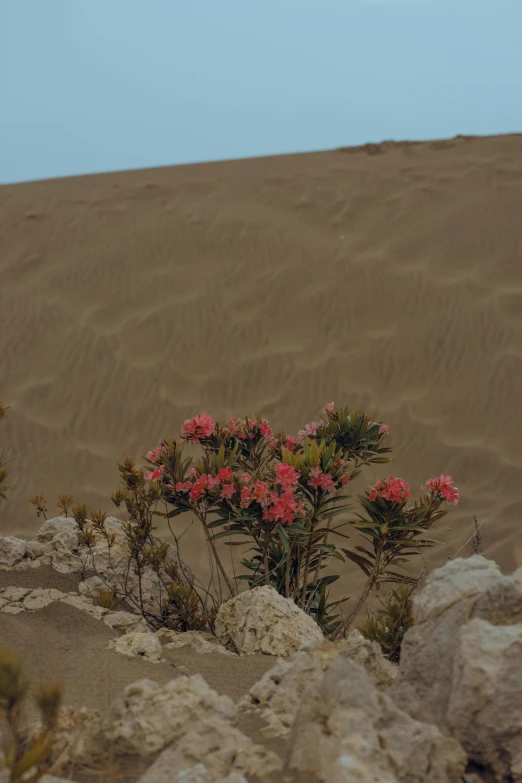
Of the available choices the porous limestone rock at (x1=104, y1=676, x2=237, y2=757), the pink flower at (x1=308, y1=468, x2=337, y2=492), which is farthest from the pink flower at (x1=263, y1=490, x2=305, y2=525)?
the porous limestone rock at (x1=104, y1=676, x2=237, y2=757)

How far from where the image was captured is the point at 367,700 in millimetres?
1450

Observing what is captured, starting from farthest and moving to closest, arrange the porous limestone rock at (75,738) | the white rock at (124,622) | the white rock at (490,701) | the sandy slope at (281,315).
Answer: the sandy slope at (281,315), the white rock at (124,622), the porous limestone rock at (75,738), the white rock at (490,701)

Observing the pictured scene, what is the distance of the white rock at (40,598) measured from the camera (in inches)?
114

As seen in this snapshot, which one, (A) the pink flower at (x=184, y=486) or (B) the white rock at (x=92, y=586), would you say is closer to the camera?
(A) the pink flower at (x=184, y=486)

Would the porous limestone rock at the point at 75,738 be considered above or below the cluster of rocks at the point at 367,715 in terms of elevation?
below

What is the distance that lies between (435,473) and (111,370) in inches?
166

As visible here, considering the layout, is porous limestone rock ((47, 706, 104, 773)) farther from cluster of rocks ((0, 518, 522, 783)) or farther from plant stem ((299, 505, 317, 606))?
plant stem ((299, 505, 317, 606))

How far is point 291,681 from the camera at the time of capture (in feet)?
5.95

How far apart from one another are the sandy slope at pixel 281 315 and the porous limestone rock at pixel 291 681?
4.44 meters

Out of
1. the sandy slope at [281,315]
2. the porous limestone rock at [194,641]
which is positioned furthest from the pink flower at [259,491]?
the sandy slope at [281,315]

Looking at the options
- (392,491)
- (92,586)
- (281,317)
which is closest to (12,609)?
(92,586)

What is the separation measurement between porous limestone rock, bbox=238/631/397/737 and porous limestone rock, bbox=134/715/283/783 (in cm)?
15

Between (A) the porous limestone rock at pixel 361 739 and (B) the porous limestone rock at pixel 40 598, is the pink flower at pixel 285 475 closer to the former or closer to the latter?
(B) the porous limestone rock at pixel 40 598

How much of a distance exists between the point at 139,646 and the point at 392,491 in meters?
1.21
